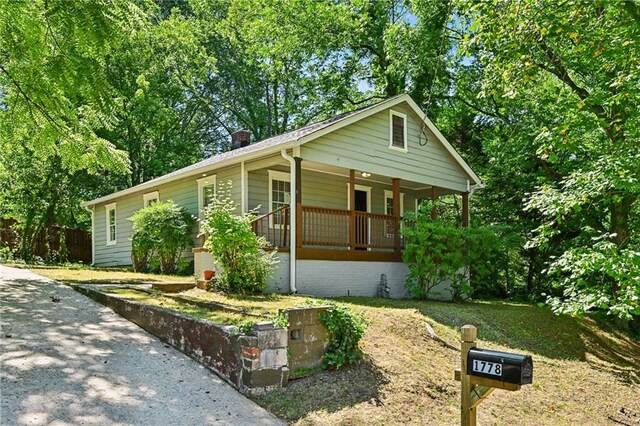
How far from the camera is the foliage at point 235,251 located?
30.8 feet

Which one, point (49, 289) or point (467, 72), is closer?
point (49, 289)

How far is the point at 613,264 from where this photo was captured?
762 centimetres

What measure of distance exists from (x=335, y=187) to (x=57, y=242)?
1291 centimetres

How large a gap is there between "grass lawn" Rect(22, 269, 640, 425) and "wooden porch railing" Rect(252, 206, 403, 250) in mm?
2146

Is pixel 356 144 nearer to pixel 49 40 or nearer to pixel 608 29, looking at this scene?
pixel 608 29

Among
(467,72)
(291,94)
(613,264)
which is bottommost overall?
(613,264)

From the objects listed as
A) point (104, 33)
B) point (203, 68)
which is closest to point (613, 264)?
point (104, 33)

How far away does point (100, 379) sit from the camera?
4.93 m

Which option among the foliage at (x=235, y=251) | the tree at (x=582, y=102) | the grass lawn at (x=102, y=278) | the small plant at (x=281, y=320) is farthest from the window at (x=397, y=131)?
the small plant at (x=281, y=320)

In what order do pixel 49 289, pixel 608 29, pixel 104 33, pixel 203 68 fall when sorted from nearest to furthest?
pixel 104 33, pixel 608 29, pixel 49 289, pixel 203 68

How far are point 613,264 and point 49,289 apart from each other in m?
9.45

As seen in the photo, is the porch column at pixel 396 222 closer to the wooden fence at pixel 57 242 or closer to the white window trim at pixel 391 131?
the white window trim at pixel 391 131

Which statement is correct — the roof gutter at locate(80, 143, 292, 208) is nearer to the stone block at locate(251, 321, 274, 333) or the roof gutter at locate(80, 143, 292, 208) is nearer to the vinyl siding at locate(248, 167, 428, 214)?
the vinyl siding at locate(248, 167, 428, 214)

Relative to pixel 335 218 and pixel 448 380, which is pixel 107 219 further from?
pixel 448 380
